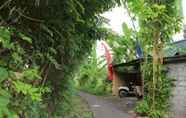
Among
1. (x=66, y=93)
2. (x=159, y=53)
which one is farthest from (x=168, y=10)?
(x=66, y=93)

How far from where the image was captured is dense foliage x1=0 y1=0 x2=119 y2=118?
80.4 inches

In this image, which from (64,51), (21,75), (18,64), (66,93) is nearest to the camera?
(21,75)

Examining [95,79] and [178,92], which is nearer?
[178,92]

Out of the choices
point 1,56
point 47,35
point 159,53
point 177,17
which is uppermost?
point 177,17

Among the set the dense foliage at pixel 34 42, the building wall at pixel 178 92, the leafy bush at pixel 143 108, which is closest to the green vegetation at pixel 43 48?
the dense foliage at pixel 34 42

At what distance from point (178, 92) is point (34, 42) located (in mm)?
8214

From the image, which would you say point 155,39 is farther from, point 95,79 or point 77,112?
point 95,79

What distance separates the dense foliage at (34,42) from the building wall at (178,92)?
279 inches

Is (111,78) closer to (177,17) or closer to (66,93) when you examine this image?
(177,17)

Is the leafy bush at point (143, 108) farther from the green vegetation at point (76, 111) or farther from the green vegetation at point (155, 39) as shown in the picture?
the green vegetation at point (76, 111)

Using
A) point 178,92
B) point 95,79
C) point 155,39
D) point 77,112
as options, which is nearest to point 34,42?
point 77,112

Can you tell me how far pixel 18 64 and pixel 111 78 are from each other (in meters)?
14.8

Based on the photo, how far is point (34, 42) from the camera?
8.59ft

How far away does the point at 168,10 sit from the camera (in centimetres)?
999
